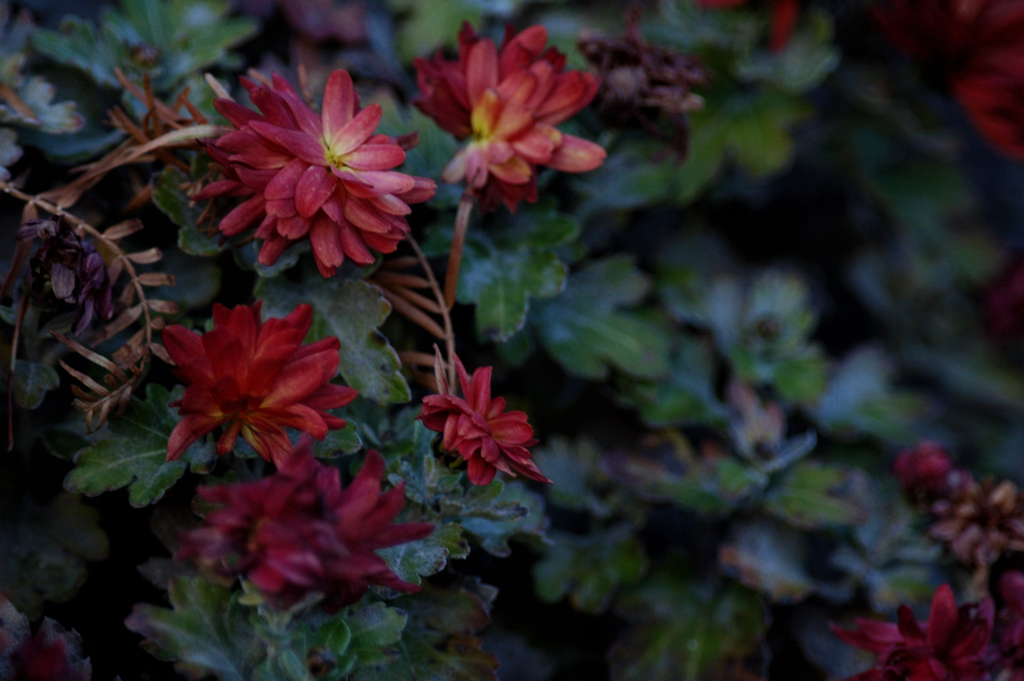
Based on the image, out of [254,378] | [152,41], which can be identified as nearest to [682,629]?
[254,378]

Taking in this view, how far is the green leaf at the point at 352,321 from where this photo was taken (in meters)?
0.75

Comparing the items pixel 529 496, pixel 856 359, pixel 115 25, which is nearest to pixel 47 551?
pixel 529 496

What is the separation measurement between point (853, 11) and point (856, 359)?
2.05ft

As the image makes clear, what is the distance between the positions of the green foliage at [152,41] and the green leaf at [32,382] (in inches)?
14.0

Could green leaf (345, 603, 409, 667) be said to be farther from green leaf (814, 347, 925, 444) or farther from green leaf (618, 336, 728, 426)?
green leaf (814, 347, 925, 444)

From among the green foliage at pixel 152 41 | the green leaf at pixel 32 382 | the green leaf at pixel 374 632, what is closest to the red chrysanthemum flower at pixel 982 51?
the green foliage at pixel 152 41

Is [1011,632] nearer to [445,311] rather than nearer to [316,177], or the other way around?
[445,311]

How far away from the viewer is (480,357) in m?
0.97

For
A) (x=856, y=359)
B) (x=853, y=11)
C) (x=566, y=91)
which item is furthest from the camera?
(x=853, y=11)

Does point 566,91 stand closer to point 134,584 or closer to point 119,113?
point 119,113

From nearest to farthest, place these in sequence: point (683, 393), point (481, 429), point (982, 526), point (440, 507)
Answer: point (481, 429)
point (440, 507)
point (982, 526)
point (683, 393)

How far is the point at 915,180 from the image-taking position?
Answer: 4.78ft

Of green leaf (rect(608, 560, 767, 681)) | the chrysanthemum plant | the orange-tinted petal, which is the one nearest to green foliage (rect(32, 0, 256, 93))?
the chrysanthemum plant

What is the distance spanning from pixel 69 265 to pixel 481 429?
15.1 inches
